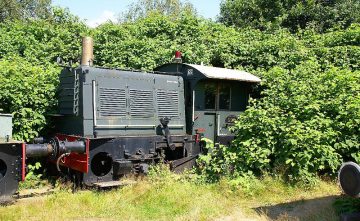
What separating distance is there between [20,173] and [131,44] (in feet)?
26.3

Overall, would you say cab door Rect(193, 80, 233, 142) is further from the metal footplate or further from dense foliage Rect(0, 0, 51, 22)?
dense foliage Rect(0, 0, 51, 22)

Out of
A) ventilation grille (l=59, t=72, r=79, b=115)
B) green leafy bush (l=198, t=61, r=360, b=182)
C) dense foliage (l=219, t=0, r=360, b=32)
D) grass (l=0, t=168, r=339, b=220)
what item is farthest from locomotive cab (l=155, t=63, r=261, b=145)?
dense foliage (l=219, t=0, r=360, b=32)

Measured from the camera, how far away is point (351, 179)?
5.05 metres

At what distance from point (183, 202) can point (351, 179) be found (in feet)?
9.48

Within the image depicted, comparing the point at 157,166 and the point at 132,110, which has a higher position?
the point at 132,110

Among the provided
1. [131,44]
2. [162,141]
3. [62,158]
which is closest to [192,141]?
[162,141]

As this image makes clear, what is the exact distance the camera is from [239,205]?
7.07m

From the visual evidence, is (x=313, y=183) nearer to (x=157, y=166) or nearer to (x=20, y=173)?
(x=157, y=166)

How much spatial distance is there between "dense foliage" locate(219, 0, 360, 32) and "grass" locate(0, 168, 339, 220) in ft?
41.9

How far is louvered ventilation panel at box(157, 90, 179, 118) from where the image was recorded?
380 inches

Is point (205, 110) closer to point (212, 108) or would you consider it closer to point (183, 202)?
point (212, 108)

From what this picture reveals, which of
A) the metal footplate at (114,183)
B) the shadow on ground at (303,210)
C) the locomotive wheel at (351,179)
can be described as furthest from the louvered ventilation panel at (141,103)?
the locomotive wheel at (351,179)

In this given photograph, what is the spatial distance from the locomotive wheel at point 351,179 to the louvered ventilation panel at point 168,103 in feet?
17.0

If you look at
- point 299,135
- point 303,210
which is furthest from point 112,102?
point 303,210
